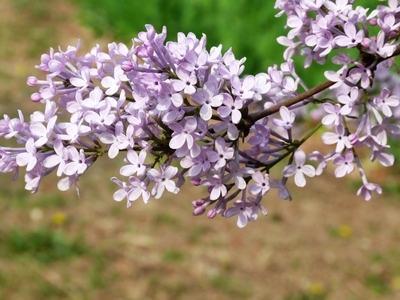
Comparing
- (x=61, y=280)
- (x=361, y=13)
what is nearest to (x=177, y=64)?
(x=361, y=13)

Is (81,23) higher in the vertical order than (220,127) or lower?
lower

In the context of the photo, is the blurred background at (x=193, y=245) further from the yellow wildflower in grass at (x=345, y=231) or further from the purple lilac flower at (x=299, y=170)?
the purple lilac flower at (x=299, y=170)

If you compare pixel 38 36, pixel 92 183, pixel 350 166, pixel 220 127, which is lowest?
pixel 38 36

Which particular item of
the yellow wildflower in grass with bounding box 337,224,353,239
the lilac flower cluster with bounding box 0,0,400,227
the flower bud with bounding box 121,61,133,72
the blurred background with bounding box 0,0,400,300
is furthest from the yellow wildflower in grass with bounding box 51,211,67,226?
the flower bud with bounding box 121,61,133,72

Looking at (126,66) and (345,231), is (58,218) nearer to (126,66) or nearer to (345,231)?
(345,231)

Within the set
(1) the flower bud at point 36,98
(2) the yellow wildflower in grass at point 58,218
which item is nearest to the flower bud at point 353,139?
Answer: (1) the flower bud at point 36,98

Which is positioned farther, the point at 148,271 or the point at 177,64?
the point at 148,271

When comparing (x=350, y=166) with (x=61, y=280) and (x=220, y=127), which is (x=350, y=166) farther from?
(x=61, y=280)
